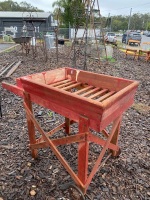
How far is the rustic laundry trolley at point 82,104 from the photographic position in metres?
1.56

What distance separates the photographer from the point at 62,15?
980 inches

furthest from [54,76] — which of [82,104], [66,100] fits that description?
[82,104]

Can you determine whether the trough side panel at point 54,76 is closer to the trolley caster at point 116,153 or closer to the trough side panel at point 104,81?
A: the trough side panel at point 104,81

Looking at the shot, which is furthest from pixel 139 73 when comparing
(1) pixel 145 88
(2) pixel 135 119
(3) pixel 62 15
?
(3) pixel 62 15

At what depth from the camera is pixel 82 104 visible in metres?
1.56

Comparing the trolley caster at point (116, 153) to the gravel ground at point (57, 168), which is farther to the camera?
the trolley caster at point (116, 153)

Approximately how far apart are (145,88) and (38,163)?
14.8 ft

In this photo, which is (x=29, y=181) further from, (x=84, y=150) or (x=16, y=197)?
(x=84, y=150)

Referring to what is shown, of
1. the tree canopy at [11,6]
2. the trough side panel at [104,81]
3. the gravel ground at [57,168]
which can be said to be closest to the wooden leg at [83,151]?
the gravel ground at [57,168]

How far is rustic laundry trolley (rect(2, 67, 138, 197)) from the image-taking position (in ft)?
5.12

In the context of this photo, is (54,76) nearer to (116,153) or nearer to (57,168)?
(57,168)

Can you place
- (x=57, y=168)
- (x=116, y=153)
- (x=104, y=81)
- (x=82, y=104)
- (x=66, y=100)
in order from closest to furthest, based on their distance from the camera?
(x=82, y=104) < (x=66, y=100) < (x=104, y=81) < (x=57, y=168) < (x=116, y=153)

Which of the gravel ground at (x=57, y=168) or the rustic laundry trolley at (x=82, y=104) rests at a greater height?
the rustic laundry trolley at (x=82, y=104)

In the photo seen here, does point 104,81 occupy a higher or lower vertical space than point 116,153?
higher
